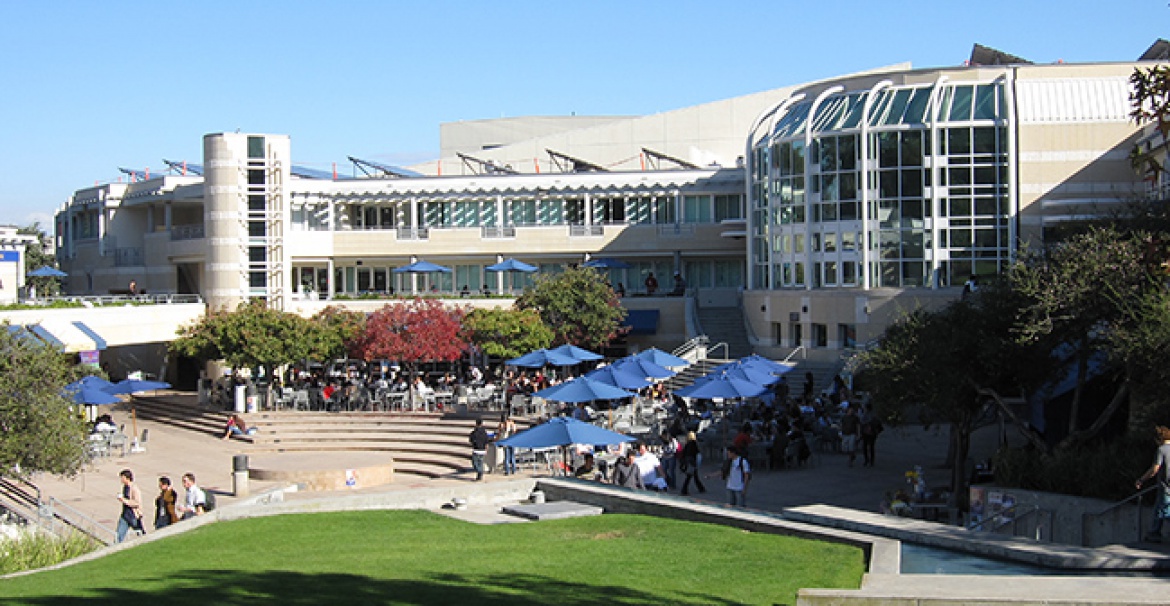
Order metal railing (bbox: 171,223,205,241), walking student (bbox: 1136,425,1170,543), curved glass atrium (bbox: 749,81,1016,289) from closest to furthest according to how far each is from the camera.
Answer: walking student (bbox: 1136,425,1170,543), curved glass atrium (bbox: 749,81,1016,289), metal railing (bbox: 171,223,205,241)

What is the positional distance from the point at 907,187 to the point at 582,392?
1703 cm

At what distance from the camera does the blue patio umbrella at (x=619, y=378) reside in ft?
114

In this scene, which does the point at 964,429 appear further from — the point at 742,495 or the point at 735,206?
the point at 735,206

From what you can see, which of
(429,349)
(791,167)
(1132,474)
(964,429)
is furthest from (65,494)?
(791,167)

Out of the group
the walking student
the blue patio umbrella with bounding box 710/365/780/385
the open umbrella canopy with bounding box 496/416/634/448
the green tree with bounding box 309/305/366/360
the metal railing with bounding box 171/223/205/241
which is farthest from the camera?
the metal railing with bounding box 171/223/205/241

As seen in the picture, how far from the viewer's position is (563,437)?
27.0 metres

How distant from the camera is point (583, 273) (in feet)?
158

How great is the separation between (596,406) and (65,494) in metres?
15.0

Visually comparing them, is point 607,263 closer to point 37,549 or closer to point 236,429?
point 236,429

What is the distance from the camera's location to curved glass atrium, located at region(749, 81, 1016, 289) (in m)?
A: 43.0

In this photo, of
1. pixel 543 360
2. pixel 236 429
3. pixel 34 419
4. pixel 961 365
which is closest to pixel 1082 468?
pixel 961 365

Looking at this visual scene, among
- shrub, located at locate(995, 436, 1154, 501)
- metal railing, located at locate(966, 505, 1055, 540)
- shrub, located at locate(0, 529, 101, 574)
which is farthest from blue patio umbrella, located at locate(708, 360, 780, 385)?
shrub, located at locate(0, 529, 101, 574)

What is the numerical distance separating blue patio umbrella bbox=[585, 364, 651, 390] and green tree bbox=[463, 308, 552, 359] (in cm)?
826

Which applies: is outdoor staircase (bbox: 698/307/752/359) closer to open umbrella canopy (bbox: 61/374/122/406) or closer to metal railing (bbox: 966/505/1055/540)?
→ open umbrella canopy (bbox: 61/374/122/406)
